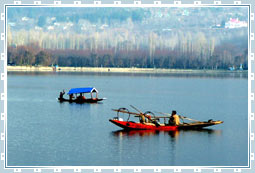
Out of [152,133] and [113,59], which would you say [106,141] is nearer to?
[152,133]

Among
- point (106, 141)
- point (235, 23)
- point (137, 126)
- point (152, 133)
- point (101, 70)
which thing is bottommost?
point (106, 141)

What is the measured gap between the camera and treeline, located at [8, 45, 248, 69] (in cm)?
17100

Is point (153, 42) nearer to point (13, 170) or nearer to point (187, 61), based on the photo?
point (187, 61)

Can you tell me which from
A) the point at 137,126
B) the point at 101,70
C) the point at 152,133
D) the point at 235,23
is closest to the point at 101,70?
the point at 101,70

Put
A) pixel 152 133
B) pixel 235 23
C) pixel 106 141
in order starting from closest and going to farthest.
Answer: pixel 106 141, pixel 152 133, pixel 235 23

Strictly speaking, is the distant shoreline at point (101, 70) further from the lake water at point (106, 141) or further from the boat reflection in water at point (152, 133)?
the boat reflection in water at point (152, 133)

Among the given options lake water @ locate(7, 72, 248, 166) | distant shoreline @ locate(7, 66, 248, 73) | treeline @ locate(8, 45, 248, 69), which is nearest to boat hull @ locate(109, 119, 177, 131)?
lake water @ locate(7, 72, 248, 166)

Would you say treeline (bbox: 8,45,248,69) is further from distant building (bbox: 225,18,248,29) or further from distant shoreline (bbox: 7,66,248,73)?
distant building (bbox: 225,18,248,29)

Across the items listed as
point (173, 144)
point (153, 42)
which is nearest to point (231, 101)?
point (173, 144)

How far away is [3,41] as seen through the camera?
72.8 feet

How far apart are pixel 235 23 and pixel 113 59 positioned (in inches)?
1599

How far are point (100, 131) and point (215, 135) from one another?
7762mm

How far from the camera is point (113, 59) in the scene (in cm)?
18938

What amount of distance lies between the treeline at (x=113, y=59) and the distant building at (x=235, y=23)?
11.8 meters
